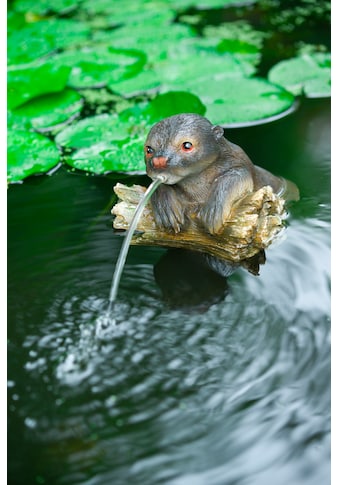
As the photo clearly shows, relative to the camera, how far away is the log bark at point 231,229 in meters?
2.50

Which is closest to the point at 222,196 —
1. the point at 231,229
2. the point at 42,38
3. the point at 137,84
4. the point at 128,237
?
the point at 231,229

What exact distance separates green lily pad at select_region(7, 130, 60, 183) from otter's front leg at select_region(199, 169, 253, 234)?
41.4 inches

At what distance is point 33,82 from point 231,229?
6.27 feet

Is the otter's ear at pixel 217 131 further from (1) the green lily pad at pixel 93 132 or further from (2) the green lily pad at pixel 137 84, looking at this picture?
(2) the green lily pad at pixel 137 84

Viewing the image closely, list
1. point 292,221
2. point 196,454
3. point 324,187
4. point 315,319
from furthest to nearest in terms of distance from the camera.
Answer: point 324,187 → point 292,221 → point 315,319 → point 196,454

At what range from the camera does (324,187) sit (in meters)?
3.10

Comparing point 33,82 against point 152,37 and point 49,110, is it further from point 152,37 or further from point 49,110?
point 152,37

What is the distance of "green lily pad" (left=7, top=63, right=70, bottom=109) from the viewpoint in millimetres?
3840

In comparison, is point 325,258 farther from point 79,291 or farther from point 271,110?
point 271,110

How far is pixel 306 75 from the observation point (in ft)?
12.9

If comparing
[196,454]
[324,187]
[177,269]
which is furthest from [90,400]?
[324,187]

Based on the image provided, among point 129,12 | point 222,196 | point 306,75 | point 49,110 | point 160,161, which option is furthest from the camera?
point 129,12

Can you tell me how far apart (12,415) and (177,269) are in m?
0.85

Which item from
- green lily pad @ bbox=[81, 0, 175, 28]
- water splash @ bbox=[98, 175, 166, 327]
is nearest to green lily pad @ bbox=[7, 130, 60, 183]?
water splash @ bbox=[98, 175, 166, 327]
